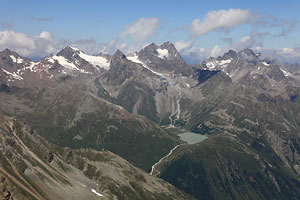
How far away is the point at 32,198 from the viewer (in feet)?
598

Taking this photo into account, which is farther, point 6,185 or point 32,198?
point 32,198

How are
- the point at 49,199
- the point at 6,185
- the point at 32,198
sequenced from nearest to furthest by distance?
the point at 6,185 < the point at 32,198 < the point at 49,199

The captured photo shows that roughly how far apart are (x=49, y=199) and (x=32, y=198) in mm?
17586

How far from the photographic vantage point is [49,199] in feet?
652

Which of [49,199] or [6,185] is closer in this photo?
[6,185]

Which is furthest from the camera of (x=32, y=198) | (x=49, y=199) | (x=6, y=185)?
(x=49, y=199)

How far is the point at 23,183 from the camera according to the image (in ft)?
654

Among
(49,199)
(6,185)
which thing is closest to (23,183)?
(49,199)

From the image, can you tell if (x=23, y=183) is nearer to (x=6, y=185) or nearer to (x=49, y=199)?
(x=49, y=199)

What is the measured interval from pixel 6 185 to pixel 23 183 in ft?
102

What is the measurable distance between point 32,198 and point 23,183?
20290mm

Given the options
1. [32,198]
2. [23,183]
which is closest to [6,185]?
[32,198]

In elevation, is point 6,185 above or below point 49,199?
above

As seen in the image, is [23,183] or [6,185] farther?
[23,183]
